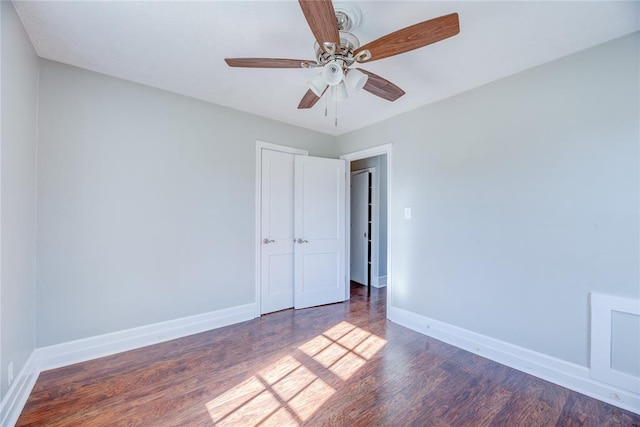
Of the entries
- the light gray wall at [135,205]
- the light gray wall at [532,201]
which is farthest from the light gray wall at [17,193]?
the light gray wall at [532,201]

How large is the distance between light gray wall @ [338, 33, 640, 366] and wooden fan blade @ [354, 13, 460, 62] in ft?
Result: 4.56

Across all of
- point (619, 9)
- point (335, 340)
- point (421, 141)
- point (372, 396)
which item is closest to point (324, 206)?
point (421, 141)

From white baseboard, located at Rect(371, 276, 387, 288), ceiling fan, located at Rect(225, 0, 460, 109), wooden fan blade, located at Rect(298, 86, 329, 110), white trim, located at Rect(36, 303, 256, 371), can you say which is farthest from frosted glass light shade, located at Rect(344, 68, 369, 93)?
white baseboard, located at Rect(371, 276, 387, 288)

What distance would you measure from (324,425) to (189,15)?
2629mm

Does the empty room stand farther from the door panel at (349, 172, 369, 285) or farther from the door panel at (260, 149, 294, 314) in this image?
the door panel at (349, 172, 369, 285)

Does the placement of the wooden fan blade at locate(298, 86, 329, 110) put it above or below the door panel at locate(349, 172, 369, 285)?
above

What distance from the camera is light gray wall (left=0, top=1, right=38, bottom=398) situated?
1516 millimetres

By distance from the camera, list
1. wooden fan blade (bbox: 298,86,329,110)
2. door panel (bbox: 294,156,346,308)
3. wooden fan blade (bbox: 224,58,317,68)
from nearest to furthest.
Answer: wooden fan blade (bbox: 224,58,317,68)
wooden fan blade (bbox: 298,86,329,110)
door panel (bbox: 294,156,346,308)

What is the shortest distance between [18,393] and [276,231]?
2.37 m

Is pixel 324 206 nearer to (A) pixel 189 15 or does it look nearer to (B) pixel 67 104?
(A) pixel 189 15

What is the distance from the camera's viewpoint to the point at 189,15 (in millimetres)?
1646

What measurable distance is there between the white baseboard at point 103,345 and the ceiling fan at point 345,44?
244 centimetres

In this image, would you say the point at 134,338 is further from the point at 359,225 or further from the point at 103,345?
the point at 359,225

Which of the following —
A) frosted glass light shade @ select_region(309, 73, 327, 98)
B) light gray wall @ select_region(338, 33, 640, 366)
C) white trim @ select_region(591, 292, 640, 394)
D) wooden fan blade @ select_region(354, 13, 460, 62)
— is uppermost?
wooden fan blade @ select_region(354, 13, 460, 62)
